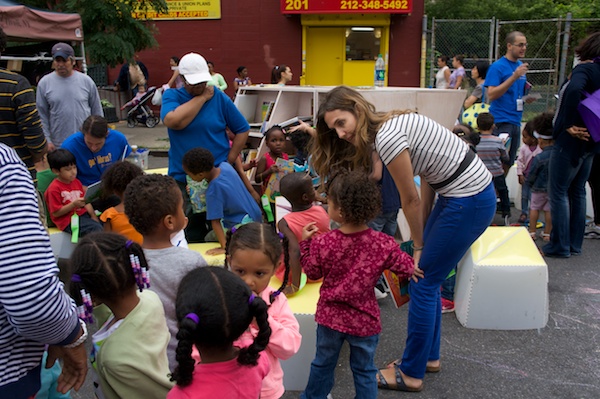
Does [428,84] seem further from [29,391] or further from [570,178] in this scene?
[29,391]

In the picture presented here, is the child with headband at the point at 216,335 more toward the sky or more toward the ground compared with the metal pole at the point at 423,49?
more toward the ground

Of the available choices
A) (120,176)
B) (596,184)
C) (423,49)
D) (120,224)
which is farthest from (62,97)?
(423,49)

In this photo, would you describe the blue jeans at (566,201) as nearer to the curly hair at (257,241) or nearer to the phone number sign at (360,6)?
the curly hair at (257,241)

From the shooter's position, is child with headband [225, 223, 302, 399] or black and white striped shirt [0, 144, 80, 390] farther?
child with headband [225, 223, 302, 399]

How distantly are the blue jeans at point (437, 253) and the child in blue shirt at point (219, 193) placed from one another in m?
1.48

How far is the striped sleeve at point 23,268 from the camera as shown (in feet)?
4.64

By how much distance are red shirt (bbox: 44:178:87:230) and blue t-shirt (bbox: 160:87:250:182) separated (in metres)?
0.81

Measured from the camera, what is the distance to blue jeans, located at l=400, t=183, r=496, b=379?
9.29 ft

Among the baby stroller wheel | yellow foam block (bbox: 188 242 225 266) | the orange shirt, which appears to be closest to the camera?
the orange shirt

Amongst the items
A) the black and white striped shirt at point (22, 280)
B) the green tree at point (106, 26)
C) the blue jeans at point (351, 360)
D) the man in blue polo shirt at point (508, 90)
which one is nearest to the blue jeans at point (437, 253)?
the blue jeans at point (351, 360)

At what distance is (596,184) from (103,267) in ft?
17.9

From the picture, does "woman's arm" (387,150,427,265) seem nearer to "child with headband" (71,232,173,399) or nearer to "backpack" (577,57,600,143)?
"child with headband" (71,232,173,399)

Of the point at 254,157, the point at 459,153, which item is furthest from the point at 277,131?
the point at 459,153

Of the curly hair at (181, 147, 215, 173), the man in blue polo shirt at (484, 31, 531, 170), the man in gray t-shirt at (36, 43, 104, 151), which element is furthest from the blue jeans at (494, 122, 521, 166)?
the man in gray t-shirt at (36, 43, 104, 151)
